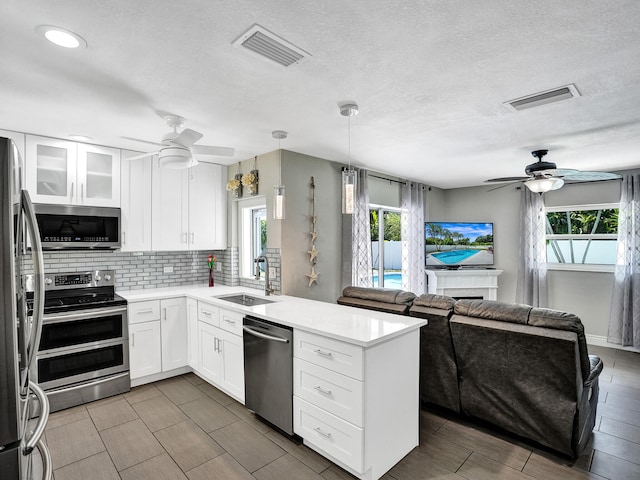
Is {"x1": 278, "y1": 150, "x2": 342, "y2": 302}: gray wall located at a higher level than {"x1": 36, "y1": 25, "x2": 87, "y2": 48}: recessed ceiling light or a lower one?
lower

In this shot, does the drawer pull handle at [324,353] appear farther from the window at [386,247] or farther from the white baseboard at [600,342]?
the white baseboard at [600,342]

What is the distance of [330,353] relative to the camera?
2201mm

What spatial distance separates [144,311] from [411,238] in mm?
4094

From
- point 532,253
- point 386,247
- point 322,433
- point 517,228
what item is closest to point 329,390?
point 322,433

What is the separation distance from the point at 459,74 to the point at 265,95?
128 centimetres

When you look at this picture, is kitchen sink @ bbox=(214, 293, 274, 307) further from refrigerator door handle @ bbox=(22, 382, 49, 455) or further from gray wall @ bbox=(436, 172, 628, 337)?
gray wall @ bbox=(436, 172, 628, 337)

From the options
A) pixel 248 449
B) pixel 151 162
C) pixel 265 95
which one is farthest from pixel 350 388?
pixel 151 162

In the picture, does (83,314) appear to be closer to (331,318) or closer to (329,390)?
(331,318)

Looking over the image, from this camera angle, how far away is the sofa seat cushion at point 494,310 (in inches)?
95.1

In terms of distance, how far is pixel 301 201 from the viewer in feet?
13.1

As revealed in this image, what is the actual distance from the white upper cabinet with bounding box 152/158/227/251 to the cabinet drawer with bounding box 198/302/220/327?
947mm

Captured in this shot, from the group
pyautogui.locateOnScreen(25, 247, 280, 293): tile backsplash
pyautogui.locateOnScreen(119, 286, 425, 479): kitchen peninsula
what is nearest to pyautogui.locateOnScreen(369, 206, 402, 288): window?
pyautogui.locateOnScreen(25, 247, 280, 293): tile backsplash

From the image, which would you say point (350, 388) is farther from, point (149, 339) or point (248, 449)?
point (149, 339)

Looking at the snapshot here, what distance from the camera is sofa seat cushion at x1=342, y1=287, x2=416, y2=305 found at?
3.01 m
